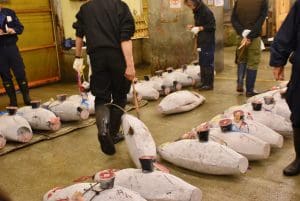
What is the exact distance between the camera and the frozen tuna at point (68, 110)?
4.01 metres

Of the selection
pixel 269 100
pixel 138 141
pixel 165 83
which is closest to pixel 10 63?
pixel 165 83

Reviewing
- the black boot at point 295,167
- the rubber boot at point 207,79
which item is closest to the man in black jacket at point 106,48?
the black boot at point 295,167

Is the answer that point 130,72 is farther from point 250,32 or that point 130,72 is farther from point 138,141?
point 250,32

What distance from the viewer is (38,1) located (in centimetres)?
Answer: 681

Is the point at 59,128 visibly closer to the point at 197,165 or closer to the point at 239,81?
the point at 197,165

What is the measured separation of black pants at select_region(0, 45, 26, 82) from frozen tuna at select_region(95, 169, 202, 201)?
10.8 feet

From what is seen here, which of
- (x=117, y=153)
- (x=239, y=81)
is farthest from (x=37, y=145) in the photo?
(x=239, y=81)

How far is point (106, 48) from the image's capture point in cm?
297

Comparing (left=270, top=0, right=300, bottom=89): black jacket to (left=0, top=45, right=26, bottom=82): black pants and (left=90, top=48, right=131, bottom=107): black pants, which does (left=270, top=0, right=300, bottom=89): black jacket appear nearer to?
(left=90, top=48, right=131, bottom=107): black pants

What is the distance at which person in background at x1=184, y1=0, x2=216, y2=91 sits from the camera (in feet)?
16.8

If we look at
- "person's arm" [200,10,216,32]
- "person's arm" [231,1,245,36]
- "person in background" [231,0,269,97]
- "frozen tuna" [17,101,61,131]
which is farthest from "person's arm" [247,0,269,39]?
"frozen tuna" [17,101,61,131]

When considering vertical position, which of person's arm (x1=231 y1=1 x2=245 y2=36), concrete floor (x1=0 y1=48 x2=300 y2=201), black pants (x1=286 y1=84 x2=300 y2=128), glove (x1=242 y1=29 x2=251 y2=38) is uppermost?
person's arm (x1=231 y1=1 x2=245 y2=36)

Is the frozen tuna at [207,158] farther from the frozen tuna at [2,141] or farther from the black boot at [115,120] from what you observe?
the frozen tuna at [2,141]

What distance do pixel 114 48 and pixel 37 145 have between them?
132 cm
